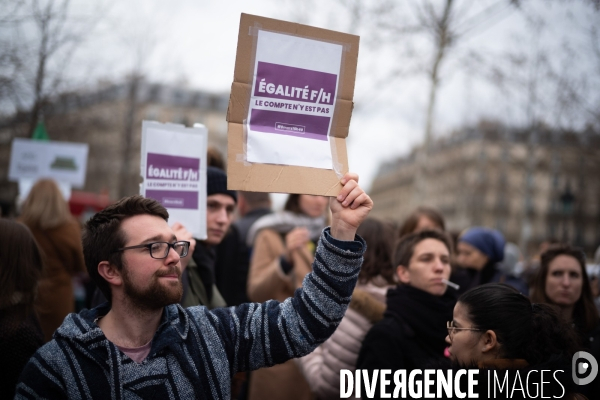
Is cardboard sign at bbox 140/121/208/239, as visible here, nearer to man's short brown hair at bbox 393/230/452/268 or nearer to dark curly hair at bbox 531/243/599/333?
man's short brown hair at bbox 393/230/452/268

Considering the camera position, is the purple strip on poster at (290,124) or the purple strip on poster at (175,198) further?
the purple strip on poster at (175,198)

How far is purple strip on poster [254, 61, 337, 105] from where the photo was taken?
2.32 meters

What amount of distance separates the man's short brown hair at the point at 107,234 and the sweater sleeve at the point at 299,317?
49cm

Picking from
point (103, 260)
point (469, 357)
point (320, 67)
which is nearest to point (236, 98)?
point (320, 67)

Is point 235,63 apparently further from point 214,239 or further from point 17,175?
point 17,175

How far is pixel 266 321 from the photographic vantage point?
236 centimetres

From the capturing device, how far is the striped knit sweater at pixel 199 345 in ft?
6.76

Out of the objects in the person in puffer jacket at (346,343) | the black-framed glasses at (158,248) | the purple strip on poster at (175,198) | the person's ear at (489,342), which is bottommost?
the person in puffer jacket at (346,343)

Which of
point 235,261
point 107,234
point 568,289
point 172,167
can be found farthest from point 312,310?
point 235,261

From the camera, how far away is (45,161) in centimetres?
745

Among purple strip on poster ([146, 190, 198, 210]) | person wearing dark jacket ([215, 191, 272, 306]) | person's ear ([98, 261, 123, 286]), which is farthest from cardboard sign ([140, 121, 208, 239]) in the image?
person wearing dark jacket ([215, 191, 272, 306])

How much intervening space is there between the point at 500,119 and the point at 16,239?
19049 mm

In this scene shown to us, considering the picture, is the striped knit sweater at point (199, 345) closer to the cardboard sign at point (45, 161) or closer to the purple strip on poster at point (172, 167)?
the purple strip on poster at point (172, 167)

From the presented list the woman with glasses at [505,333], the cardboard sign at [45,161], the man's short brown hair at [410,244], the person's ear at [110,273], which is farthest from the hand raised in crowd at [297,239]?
the cardboard sign at [45,161]
